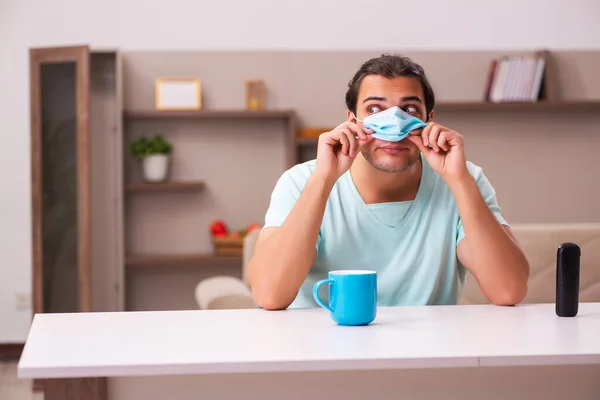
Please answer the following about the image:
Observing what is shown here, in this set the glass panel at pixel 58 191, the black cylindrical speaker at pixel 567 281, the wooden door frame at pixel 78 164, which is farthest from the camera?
the glass panel at pixel 58 191

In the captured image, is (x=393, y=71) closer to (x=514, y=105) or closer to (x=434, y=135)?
(x=434, y=135)

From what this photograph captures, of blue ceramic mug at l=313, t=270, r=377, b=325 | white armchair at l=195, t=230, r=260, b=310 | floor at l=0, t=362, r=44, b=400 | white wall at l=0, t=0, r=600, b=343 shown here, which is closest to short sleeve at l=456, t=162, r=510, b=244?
blue ceramic mug at l=313, t=270, r=377, b=325

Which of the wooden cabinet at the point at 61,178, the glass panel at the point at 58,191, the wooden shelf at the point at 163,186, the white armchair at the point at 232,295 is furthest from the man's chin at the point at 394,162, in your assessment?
the wooden shelf at the point at 163,186

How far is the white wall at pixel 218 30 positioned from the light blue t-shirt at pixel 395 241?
316 cm

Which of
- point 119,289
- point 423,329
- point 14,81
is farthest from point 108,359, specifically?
point 14,81

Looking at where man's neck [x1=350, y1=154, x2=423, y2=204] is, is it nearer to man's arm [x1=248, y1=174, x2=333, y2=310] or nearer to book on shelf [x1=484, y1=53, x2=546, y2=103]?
man's arm [x1=248, y1=174, x2=333, y2=310]

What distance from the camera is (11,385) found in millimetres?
4215

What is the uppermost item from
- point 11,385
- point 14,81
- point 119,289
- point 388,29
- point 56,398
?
point 388,29

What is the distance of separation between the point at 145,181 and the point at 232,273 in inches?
30.6

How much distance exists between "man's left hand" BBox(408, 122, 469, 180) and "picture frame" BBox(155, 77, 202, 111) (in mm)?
3080

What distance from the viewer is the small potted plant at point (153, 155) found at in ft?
16.0

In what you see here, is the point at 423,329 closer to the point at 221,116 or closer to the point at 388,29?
the point at 221,116

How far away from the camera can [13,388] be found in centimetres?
414

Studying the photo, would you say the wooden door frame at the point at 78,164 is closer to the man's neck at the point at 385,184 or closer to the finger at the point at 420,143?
the man's neck at the point at 385,184
